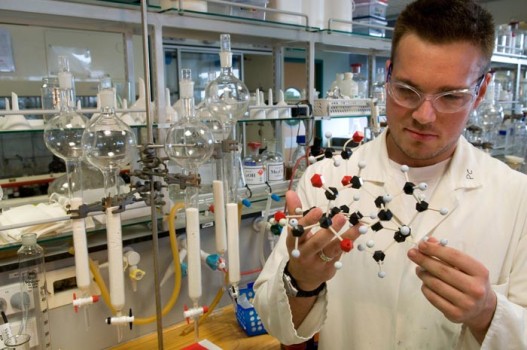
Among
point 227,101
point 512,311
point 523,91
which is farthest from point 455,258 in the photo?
point 523,91

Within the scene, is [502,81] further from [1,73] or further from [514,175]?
[1,73]

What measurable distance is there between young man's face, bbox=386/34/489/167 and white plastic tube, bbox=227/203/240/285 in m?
0.47

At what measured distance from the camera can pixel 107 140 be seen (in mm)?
998

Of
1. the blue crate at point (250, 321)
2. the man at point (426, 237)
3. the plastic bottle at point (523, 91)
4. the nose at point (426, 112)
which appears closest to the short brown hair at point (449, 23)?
the man at point (426, 237)

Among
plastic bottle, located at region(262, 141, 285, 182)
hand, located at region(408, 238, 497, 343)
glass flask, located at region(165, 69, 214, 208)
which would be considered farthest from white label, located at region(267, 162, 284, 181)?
hand, located at region(408, 238, 497, 343)

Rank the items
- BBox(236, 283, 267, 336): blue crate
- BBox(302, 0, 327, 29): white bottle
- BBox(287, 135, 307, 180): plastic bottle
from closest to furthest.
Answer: BBox(236, 283, 267, 336): blue crate < BBox(302, 0, 327, 29): white bottle < BBox(287, 135, 307, 180): plastic bottle

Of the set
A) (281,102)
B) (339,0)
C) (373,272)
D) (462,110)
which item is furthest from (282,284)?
(339,0)

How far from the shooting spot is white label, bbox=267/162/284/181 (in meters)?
1.77

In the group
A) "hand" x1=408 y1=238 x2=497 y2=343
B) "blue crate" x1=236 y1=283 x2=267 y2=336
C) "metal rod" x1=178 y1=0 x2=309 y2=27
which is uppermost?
"metal rod" x1=178 y1=0 x2=309 y2=27

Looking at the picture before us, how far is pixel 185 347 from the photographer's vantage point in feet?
4.37

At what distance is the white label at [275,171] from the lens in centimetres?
177

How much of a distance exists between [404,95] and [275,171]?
0.91 m

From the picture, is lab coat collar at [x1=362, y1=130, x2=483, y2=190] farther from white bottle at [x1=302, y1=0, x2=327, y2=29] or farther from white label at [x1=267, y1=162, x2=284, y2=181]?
white bottle at [x1=302, y1=0, x2=327, y2=29]

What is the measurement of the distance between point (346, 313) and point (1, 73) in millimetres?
3248
